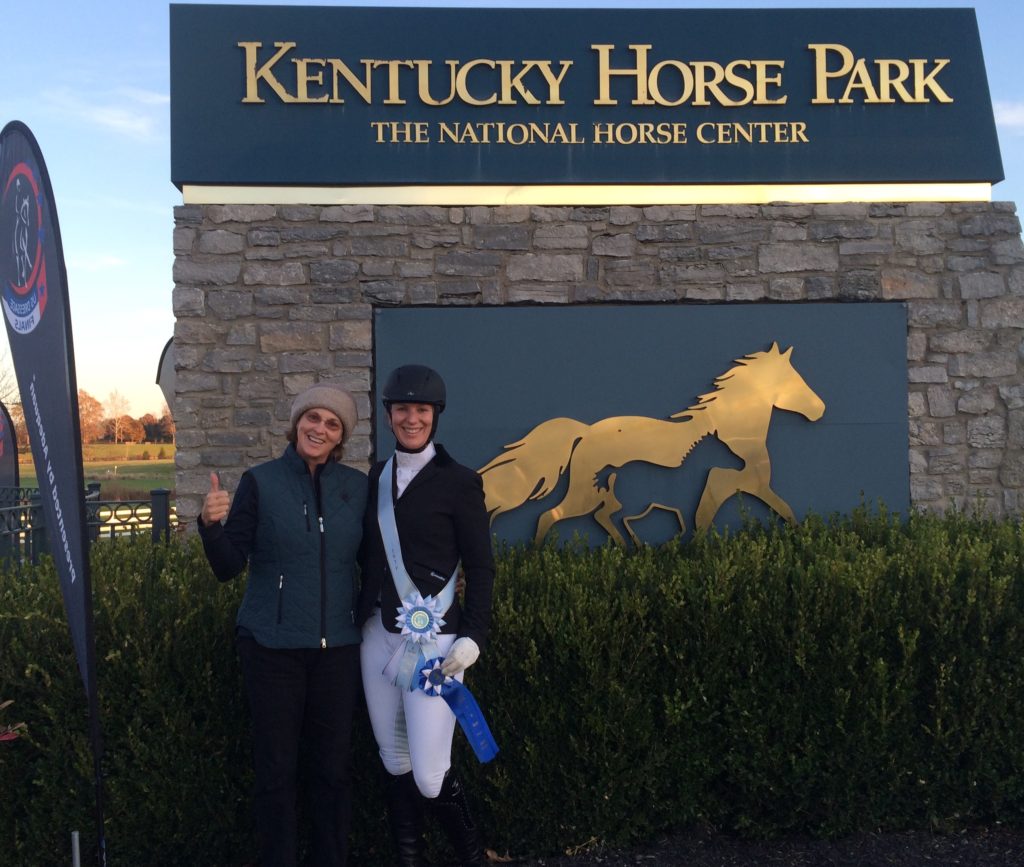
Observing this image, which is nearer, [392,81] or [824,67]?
[392,81]

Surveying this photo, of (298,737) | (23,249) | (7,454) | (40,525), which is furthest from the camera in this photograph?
(7,454)

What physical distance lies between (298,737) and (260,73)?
4.80m

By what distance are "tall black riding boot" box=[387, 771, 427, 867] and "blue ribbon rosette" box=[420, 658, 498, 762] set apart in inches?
11.7

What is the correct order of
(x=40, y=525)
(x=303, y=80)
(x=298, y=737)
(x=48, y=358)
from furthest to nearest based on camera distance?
(x=40, y=525) → (x=303, y=80) → (x=298, y=737) → (x=48, y=358)

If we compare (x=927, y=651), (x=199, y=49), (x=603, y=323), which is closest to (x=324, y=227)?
(x=199, y=49)

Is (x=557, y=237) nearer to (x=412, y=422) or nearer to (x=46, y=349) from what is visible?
(x=412, y=422)

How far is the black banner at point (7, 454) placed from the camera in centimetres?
1239

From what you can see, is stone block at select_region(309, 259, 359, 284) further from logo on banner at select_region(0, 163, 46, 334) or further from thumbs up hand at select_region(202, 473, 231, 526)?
thumbs up hand at select_region(202, 473, 231, 526)

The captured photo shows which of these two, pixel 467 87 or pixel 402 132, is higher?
pixel 467 87

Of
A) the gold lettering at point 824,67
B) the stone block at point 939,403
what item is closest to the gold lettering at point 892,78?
the gold lettering at point 824,67

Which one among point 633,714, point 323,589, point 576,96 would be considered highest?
point 576,96

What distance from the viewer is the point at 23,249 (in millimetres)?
3041

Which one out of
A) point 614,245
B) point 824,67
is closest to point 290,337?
point 614,245

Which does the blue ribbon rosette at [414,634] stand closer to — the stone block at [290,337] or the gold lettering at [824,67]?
the stone block at [290,337]
